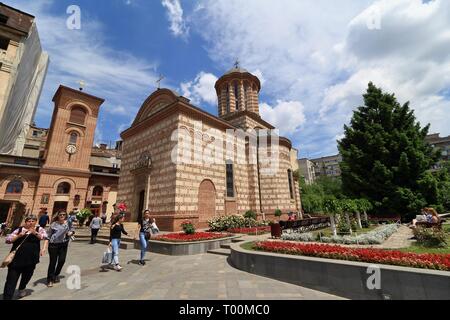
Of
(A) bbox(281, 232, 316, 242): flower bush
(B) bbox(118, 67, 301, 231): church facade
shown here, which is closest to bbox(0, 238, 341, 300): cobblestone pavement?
(A) bbox(281, 232, 316, 242): flower bush

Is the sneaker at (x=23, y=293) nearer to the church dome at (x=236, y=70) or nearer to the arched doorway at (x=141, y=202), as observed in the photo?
the arched doorway at (x=141, y=202)

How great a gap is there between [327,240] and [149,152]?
14.4 m

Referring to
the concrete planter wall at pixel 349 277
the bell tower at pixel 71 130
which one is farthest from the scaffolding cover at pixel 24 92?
the concrete planter wall at pixel 349 277

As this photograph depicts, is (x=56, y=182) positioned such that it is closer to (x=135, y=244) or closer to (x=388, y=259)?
(x=135, y=244)

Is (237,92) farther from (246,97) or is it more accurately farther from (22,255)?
(22,255)

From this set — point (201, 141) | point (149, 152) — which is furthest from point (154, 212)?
point (201, 141)

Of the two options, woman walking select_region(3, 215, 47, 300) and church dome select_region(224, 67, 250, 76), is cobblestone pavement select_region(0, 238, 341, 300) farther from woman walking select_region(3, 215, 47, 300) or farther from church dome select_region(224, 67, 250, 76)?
church dome select_region(224, 67, 250, 76)

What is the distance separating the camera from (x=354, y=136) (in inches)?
841

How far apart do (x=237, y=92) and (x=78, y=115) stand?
2298 centimetres

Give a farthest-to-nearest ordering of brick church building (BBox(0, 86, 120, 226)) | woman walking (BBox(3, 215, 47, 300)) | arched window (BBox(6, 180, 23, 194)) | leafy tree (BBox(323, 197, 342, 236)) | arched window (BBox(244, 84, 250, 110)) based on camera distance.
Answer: arched window (BBox(244, 84, 250, 110)) < brick church building (BBox(0, 86, 120, 226)) < arched window (BBox(6, 180, 23, 194)) < leafy tree (BBox(323, 197, 342, 236)) < woman walking (BBox(3, 215, 47, 300))

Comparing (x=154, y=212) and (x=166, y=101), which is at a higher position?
(x=166, y=101)

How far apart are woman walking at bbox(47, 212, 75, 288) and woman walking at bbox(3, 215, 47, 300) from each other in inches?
24.2

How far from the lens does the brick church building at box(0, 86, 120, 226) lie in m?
24.5

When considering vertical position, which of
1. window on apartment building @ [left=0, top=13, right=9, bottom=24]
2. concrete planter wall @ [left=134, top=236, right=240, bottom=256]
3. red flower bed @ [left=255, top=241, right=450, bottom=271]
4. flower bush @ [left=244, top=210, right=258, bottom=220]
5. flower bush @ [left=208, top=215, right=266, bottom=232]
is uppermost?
window on apartment building @ [left=0, top=13, right=9, bottom=24]
